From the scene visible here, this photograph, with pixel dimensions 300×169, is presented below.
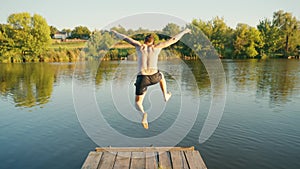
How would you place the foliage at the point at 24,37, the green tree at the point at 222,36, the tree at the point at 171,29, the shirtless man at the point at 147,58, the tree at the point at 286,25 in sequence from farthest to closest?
the tree at the point at 286,25, the green tree at the point at 222,36, the foliage at the point at 24,37, the tree at the point at 171,29, the shirtless man at the point at 147,58

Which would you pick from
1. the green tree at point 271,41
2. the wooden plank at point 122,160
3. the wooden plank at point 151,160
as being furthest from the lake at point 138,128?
the green tree at point 271,41

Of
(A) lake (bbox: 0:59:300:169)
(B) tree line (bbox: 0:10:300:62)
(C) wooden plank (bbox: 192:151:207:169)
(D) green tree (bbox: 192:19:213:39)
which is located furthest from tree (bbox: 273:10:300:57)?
(C) wooden plank (bbox: 192:151:207:169)

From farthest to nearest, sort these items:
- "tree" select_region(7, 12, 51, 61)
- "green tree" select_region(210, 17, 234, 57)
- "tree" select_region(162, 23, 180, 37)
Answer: "green tree" select_region(210, 17, 234, 57), "tree" select_region(7, 12, 51, 61), "tree" select_region(162, 23, 180, 37)

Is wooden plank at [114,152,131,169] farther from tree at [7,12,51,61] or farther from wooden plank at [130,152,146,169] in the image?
tree at [7,12,51,61]

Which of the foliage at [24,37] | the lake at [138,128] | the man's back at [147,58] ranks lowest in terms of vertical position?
the lake at [138,128]

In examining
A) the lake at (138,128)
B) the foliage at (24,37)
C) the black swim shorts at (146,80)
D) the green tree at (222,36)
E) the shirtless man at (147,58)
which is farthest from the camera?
the green tree at (222,36)

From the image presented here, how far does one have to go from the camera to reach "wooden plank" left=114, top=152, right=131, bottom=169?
7230 mm

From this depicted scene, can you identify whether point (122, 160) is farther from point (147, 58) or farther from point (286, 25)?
point (286, 25)

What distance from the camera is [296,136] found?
34.9ft

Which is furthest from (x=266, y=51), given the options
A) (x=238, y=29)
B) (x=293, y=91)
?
(x=293, y=91)

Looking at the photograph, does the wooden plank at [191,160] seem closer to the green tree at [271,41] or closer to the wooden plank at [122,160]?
the wooden plank at [122,160]

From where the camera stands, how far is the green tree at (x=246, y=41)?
64688 millimetres

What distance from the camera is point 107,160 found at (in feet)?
25.0

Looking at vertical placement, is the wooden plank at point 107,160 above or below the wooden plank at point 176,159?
below
